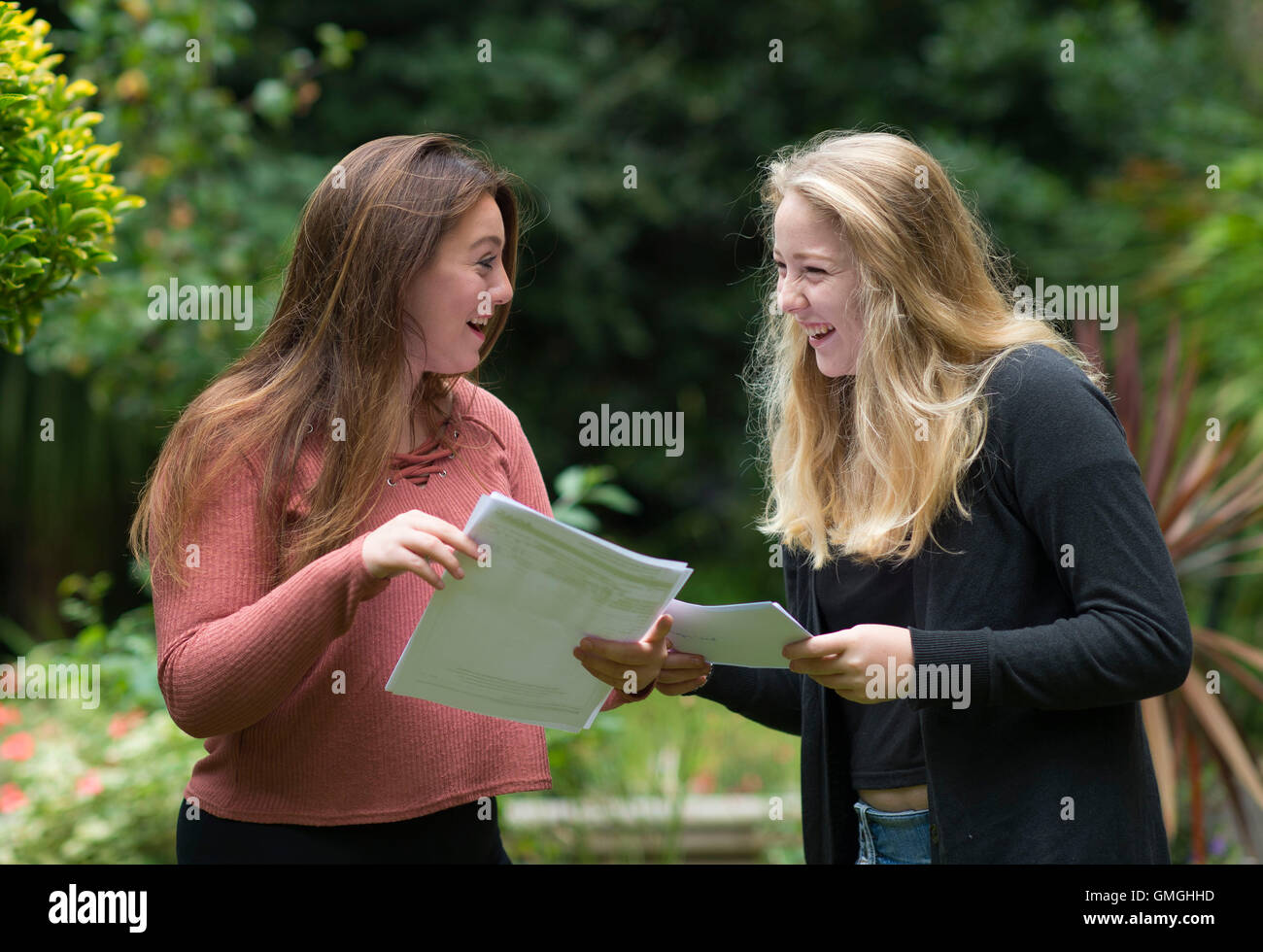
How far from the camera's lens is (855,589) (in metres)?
1.76

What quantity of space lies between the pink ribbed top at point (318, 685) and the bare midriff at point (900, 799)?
486 mm

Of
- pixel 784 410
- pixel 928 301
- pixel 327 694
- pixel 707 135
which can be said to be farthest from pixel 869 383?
pixel 707 135

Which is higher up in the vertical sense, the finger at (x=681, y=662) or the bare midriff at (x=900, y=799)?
the finger at (x=681, y=662)

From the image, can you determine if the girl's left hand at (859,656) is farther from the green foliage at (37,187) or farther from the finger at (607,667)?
the green foliage at (37,187)

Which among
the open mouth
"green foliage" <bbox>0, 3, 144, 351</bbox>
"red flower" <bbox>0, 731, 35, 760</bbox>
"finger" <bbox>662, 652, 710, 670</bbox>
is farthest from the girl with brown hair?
"red flower" <bbox>0, 731, 35, 760</bbox>

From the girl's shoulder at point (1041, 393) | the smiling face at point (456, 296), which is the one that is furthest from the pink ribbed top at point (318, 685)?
the girl's shoulder at point (1041, 393)

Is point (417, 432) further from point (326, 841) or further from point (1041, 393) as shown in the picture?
point (1041, 393)

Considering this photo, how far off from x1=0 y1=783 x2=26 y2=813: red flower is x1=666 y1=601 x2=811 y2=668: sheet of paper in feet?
8.13

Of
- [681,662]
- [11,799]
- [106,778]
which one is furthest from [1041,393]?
[11,799]

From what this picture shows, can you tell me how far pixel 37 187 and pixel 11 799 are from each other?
2.26 meters

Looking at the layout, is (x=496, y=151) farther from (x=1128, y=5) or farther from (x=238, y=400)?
(x=238, y=400)

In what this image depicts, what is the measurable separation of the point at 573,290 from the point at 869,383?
6.53 meters

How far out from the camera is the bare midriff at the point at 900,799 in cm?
169

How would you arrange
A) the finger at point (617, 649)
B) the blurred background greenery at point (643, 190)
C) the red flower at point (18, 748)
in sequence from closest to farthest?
the finger at point (617, 649), the red flower at point (18, 748), the blurred background greenery at point (643, 190)
